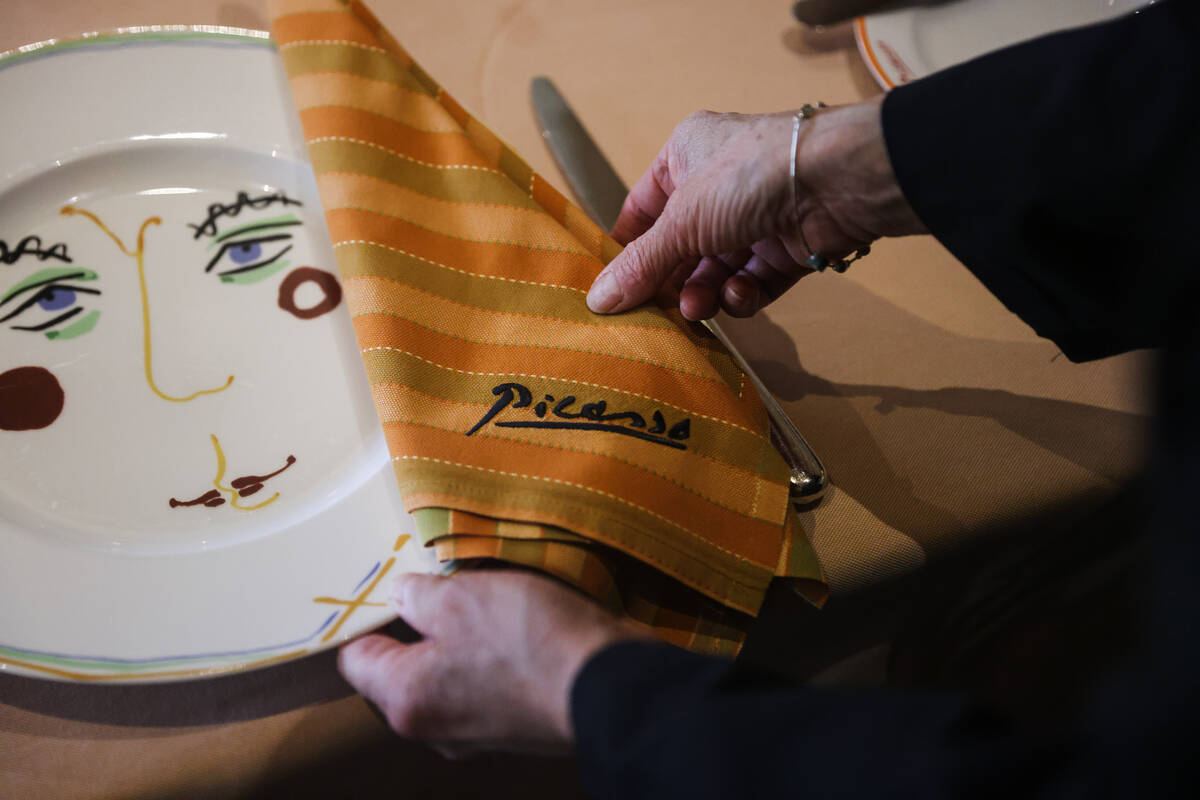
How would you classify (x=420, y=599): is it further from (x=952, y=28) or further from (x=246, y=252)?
(x=952, y=28)

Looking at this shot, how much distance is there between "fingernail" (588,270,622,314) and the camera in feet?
1.46

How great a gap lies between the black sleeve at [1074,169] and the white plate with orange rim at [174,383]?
0.36 metres

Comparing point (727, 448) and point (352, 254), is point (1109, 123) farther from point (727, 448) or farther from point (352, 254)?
point (352, 254)

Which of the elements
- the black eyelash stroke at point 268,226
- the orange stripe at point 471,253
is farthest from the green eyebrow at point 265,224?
the orange stripe at point 471,253

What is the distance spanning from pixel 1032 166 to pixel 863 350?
18 cm

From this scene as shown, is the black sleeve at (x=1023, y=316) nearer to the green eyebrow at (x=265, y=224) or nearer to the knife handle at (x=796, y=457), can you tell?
the knife handle at (x=796, y=457)

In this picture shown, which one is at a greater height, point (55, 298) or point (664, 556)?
point (55, 298)

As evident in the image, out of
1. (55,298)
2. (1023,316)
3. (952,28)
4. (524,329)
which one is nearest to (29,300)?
(55,298)

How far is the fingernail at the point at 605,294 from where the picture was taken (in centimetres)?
45

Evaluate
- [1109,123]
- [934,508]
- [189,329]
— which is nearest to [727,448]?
[934,508]
